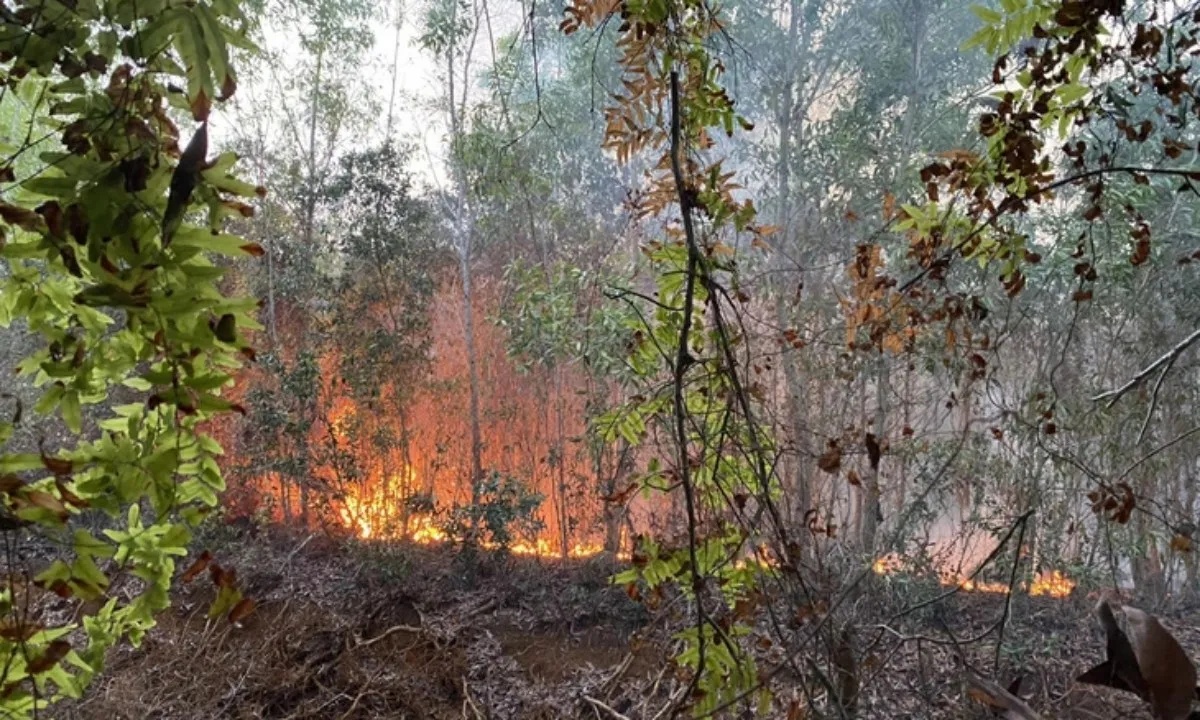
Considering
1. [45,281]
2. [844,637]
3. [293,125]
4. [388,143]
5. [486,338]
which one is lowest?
[844,637]

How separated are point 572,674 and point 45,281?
3.20 meters

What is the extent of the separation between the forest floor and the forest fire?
77mm

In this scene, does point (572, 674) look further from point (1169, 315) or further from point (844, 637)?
point (1169, 315)

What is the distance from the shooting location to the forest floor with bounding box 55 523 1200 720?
271 cm

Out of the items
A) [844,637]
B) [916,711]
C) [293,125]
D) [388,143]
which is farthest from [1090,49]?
[293,125]

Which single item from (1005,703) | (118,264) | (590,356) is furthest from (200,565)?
(590,356)

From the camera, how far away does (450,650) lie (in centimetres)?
333

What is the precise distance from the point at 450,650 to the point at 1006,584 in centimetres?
289

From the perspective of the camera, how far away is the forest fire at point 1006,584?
12.0 feet

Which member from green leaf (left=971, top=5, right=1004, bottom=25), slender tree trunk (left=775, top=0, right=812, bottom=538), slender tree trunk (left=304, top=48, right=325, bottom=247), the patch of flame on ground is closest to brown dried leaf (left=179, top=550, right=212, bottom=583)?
green leaf (left=971, top=5, right=1004, bottom=25)

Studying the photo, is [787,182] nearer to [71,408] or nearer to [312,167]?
[312,167]

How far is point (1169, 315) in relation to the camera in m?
3.73

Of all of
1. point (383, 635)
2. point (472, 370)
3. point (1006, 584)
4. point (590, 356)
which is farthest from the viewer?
point (472, 370)

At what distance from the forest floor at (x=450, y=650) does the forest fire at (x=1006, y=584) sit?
0.08m
